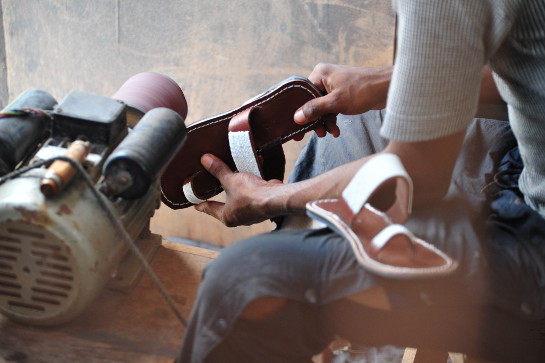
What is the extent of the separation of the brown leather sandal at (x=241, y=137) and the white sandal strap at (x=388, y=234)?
0.44 m

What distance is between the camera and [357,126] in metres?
1.35

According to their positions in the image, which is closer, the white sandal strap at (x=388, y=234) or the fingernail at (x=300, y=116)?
the white sandal strap at (x=388, y=234)

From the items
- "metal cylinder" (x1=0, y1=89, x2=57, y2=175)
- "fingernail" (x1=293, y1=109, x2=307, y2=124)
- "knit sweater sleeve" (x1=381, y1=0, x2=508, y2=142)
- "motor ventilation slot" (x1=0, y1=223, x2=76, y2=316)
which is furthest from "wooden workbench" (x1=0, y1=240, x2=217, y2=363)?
"knit sweater sleeve" (x1=381, y1=0, x2=508, y2=142)

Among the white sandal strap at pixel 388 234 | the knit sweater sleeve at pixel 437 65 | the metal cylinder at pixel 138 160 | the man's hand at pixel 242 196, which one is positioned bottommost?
the man's hand at pixel 242 196

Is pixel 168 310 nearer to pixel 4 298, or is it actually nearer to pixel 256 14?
pixel 4 298

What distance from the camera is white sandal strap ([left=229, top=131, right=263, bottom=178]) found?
123 centimetres

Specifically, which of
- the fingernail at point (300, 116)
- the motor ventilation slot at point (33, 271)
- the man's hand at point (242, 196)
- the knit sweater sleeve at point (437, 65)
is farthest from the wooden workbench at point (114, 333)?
the knit sweater sleeve at point (437, 65)

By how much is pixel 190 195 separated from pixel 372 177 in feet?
1.83

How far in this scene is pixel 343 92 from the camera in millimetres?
1289

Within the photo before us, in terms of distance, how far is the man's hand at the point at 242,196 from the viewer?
3.71 feet

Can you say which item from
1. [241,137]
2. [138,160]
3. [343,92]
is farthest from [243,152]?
[138,160]

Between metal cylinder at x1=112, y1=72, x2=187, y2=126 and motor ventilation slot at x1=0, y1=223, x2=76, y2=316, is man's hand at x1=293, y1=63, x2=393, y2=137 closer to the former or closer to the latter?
metal cylinder at x1=112, y1=72, x2=187, y2=126

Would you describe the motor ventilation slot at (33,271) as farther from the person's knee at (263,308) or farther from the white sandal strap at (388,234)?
the white sandal strap at (388,234)

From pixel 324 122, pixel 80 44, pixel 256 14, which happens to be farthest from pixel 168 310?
pixel 80 44
